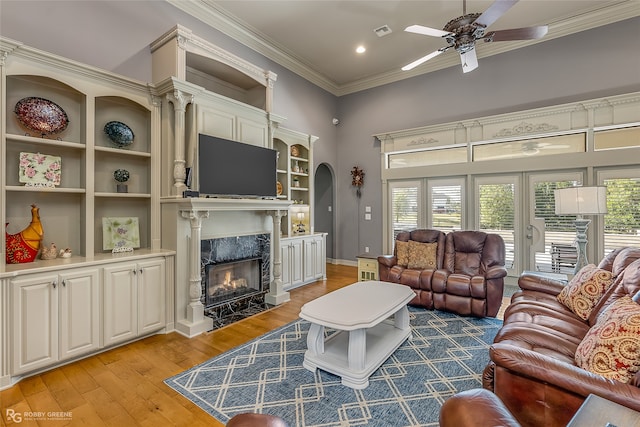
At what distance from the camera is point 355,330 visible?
226cm

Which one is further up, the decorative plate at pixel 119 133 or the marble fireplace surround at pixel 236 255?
the decorative plate at pixel 119 133

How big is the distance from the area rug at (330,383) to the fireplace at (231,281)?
1113 millimetres

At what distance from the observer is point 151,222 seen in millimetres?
3469

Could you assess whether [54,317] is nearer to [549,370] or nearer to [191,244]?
[191,244]

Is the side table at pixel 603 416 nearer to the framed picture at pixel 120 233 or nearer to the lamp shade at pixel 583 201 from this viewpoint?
the lamp shade at pixel 583 201

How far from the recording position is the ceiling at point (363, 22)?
4148mm

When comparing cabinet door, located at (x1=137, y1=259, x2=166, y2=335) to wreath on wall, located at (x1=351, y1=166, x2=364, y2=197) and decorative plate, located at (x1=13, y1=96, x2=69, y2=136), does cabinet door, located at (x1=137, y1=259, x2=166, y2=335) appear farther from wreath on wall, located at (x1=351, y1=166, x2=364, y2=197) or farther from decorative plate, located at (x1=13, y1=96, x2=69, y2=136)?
wreath on wall, located at (x1=351, y1=166, x2=364, y2=197)

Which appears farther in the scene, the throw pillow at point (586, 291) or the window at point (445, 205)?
the window at point (445, 205)

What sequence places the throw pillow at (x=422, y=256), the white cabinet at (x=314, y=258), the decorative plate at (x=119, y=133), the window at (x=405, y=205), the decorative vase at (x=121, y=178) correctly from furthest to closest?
the window at (x=405, y=205), the white cabinet at (x=314, y=258), the throw pillow at (x=422, y=256), the decorative vase at (x=121, y=178), the decorative plate at (x=119, y=133)

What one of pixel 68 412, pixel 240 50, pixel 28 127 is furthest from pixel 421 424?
pixel 240 50

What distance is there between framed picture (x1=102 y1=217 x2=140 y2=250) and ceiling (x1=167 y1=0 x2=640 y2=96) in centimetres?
289

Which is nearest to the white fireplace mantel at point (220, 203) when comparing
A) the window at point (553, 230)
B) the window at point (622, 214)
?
the window at point (553, 230)

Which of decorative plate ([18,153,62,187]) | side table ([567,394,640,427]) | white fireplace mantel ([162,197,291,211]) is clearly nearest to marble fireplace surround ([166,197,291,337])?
white fireplace mantel ([162,197,291,211])

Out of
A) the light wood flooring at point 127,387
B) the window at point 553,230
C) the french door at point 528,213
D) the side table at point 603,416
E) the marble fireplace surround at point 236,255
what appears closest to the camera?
the side table at point 603,416
